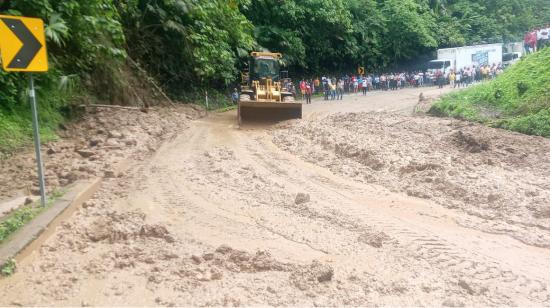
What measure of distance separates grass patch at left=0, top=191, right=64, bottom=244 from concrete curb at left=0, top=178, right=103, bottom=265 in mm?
79

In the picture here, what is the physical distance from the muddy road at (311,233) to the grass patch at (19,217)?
1.30 feet

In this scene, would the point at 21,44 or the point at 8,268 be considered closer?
the point at 8,268

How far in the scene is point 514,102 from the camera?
1581cm

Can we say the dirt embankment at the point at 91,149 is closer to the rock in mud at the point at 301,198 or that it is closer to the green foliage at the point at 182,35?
the rock in mud at the point at 301,198

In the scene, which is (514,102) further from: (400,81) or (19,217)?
(400,81)

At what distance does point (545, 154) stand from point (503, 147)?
3.29 feet

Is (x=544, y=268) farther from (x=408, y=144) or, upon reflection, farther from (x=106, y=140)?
(x=106, y=140)

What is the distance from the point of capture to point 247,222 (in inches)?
266

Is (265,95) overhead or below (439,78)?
below

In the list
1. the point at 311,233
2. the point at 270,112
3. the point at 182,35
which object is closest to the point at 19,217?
the point at 311,233

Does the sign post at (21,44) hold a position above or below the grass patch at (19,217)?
above

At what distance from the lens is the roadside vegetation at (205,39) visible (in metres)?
12.0

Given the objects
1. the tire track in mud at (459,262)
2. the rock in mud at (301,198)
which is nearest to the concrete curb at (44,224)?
the rock in mud at (301,198)

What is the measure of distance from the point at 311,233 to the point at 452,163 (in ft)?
15.8
